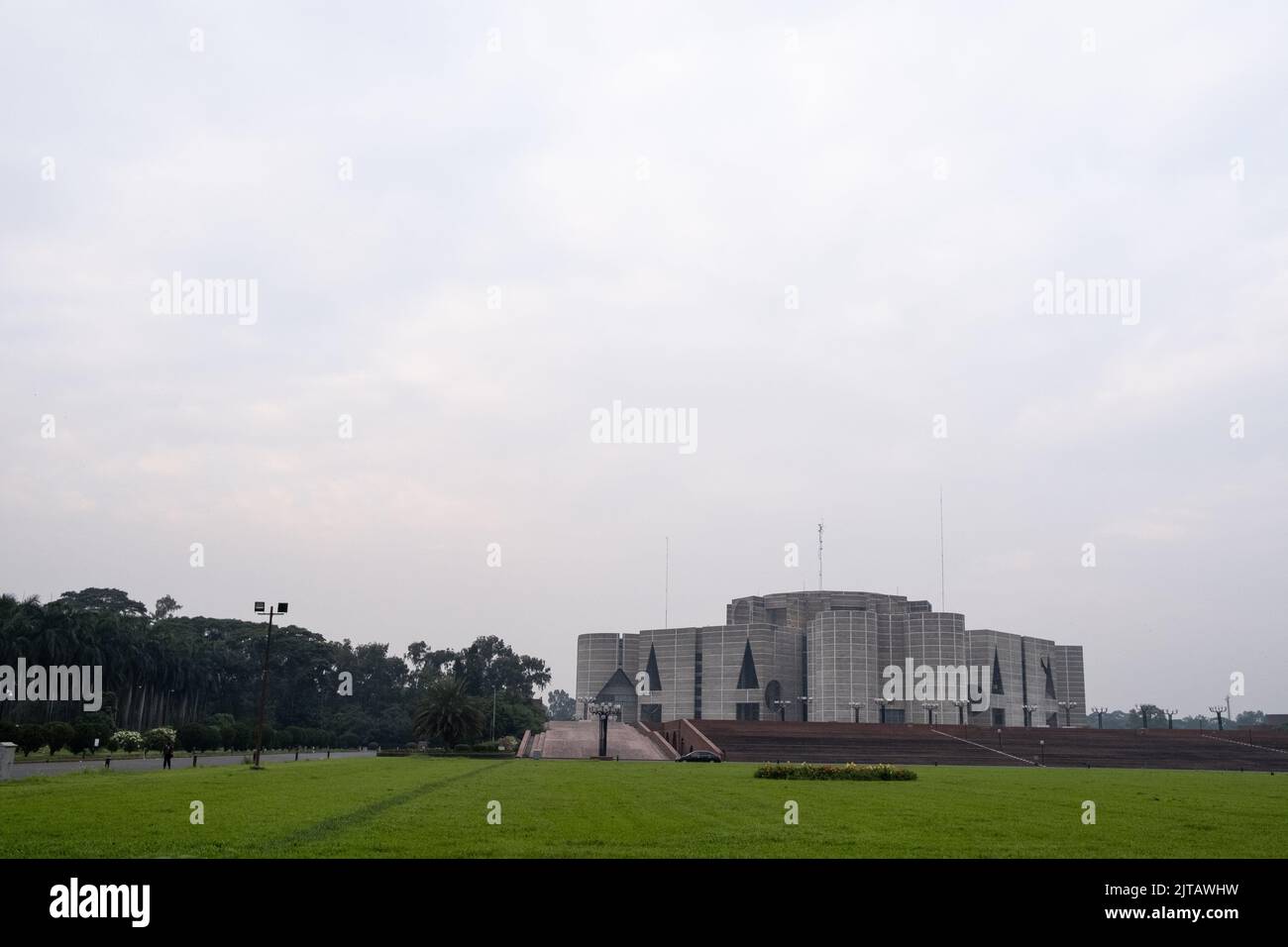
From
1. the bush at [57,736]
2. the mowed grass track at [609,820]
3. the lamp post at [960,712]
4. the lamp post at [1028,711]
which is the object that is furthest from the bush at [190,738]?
the lamp post at [1028,711]

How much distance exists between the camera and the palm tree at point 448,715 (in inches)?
2452

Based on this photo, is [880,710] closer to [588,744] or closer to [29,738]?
[588,744]

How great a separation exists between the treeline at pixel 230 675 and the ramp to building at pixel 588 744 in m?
4.76

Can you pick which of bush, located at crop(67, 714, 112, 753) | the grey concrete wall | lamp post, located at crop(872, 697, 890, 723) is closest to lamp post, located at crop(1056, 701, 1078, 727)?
lamp post, located at crop(872, 697, 890, 723)

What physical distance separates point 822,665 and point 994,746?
48284 mm

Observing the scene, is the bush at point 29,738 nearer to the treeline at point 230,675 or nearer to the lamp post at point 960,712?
the treeline at point 230,675

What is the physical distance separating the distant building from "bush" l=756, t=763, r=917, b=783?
7078 cm

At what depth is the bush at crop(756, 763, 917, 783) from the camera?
3566cm

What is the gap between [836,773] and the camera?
36.9m
